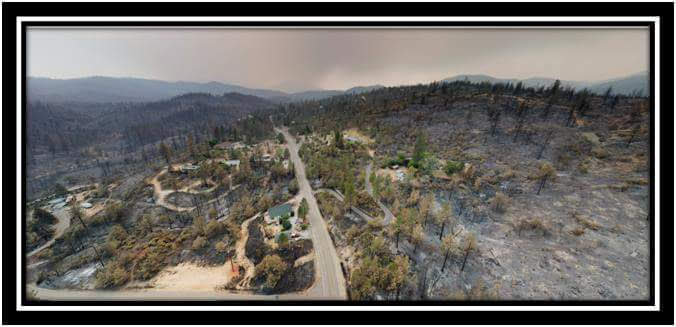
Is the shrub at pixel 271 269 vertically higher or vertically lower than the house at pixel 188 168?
lower

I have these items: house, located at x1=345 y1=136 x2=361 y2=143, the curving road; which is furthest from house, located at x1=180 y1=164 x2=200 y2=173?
house, located at x1=345 y1=136 x2=361 y2=143

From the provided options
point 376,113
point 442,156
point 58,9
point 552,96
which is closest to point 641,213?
point 442,156

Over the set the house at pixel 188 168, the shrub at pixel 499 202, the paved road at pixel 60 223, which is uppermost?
the house at pixel 188 168

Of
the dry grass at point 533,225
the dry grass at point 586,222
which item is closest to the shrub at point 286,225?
the dry grass at point 533,225

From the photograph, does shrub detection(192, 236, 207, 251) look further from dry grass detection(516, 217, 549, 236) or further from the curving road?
dry grass detection(516, 217, 549, 236)

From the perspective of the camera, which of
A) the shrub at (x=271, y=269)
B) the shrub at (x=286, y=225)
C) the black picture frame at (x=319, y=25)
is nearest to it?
the black picture frame at (x=319, y=25)

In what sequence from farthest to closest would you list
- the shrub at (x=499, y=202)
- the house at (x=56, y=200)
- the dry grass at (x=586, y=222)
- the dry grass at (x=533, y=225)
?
1. the house at (x=56, y=200)
2. the shrub at (x=499, y=202)
3. the dry grass at (x=533, y=225)
4. the dry grass at (x=586, y=222)

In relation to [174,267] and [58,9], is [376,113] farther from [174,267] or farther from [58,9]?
[58,9]

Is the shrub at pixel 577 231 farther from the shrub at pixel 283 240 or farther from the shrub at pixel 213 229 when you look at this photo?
the shrub at pixel 213 229

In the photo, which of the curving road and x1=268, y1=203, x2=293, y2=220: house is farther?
x1=268, y1=203, x2=293, y2=220: house
